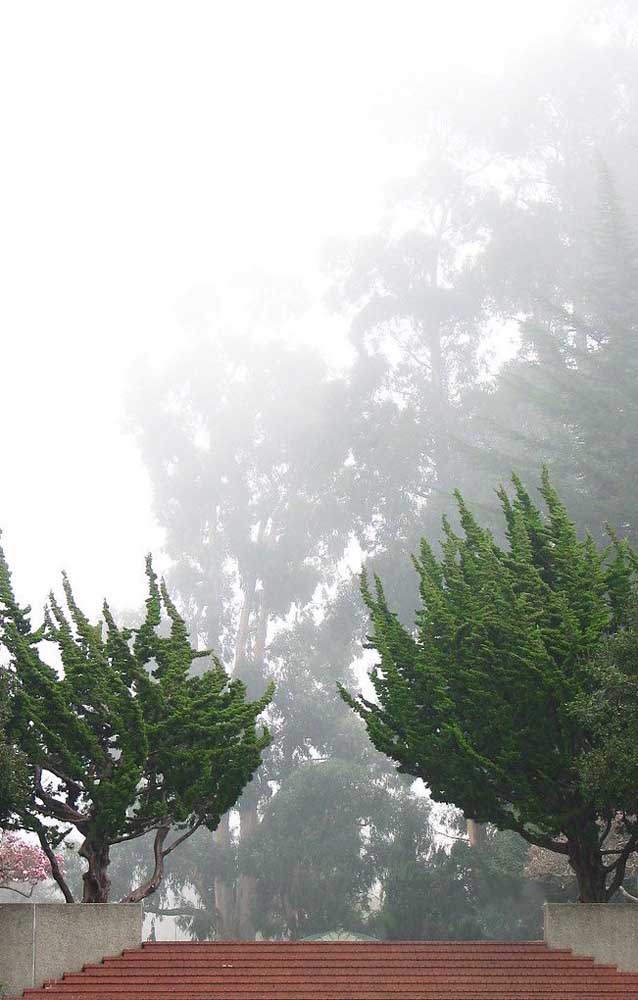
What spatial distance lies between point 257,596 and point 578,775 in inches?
1443

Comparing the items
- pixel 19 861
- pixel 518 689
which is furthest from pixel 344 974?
pixel 19 861

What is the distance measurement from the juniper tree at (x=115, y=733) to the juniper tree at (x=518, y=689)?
9.03 feet

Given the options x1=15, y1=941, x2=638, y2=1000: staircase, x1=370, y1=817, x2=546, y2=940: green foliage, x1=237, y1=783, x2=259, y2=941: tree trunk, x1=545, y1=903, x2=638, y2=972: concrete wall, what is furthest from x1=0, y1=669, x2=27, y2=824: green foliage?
x1=237, y1=783, x2=259, y2=941: tree trunk

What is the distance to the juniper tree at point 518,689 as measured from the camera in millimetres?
16594

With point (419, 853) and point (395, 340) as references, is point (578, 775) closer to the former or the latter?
point (419, 853)

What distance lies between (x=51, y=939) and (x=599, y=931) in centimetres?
798

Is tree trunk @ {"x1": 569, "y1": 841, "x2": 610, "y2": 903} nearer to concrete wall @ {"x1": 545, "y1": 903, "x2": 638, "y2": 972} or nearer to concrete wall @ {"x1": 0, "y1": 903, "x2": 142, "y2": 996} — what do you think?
concrete wall @ {"x1": 545, "y1": 903, "x2": 638, "y2": 972}

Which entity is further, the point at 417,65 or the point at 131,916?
the point at 417,65

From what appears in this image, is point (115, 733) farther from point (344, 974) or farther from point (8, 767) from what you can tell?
point (344, 974)

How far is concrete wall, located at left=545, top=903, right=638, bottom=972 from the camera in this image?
16.4m

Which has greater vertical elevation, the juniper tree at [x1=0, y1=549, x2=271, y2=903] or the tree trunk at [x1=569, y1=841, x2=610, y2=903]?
the juniper tree at [x1=0, y1=549, x2=271, y2=903]

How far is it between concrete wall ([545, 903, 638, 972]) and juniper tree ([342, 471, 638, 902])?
0.97 metres

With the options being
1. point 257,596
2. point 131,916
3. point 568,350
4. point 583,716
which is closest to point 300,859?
point 257,596

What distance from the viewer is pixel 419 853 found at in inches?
1638
